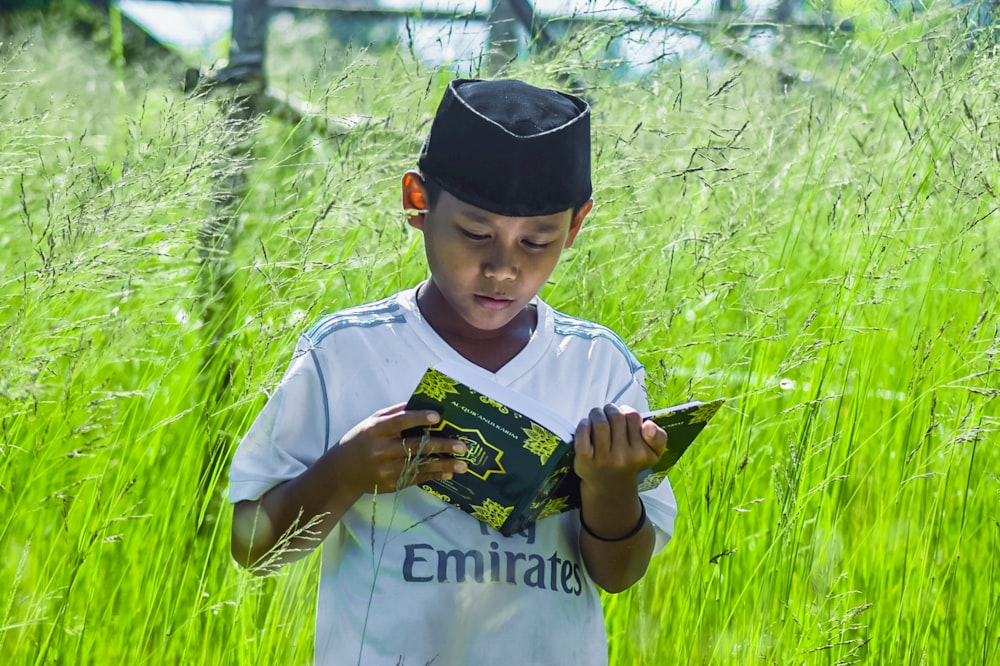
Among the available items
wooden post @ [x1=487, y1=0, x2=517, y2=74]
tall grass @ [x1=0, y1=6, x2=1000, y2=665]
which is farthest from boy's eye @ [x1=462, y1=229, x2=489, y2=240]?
wooden post @ [x1=487, y1=0, x2=517, y2=74]

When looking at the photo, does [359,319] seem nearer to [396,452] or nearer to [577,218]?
[396,452]

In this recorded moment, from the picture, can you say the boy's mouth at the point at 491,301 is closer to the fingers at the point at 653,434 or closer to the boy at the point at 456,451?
the boy at the point at 456,451

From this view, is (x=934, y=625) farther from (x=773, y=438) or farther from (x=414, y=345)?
(x=414, y=345)

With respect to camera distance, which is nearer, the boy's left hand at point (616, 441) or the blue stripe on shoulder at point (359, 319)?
the boy's left hand at point (616, 441)

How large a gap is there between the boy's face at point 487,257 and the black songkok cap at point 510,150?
0.07 feet

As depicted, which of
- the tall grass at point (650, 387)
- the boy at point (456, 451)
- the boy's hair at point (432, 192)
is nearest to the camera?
the boy at point (456, 451)

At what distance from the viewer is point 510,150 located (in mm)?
1504

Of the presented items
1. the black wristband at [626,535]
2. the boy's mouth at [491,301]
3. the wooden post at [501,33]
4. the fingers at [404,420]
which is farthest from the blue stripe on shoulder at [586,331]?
the wooden post at [501,33]

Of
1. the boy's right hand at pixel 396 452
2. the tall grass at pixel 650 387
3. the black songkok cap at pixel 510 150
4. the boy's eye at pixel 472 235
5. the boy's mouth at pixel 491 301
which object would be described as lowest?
the tall grass at pixel 650 387

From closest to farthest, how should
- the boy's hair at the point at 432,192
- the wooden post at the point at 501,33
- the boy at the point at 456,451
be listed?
the boy at the point at 456,451, the boy's hair at the point at 432,192, the wooden post at the point at 501,33

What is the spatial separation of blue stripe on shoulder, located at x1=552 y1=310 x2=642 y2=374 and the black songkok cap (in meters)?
0.18

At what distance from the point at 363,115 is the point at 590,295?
2.07 ft

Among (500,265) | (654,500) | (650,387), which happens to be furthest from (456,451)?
(650,387)

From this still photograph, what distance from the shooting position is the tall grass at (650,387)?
183 cm
